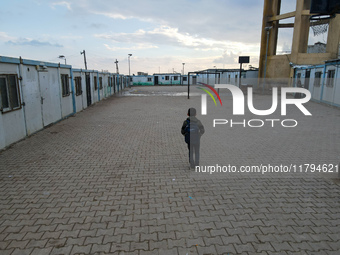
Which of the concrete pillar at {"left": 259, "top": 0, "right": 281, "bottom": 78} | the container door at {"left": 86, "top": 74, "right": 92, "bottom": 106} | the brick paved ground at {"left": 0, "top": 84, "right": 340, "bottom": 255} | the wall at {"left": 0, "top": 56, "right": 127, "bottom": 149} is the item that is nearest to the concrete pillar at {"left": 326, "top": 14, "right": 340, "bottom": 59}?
the concrete pillar at {"left": 259, "top": 0, "right": 281, "bottom": 78}

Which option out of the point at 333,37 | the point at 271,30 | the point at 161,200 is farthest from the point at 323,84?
the point at 161,200

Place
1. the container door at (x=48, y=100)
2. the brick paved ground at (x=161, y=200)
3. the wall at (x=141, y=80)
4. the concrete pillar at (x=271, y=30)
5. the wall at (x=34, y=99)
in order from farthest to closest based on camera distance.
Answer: the wall at (x=141, y=80) < the concrete pillar at (x=271, y=30) < the container door at (x=48, y=100) < the wall at (x=34, y=99) < the brick paved ground at (x=161, y=200)

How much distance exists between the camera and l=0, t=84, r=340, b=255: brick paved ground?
3330 mm

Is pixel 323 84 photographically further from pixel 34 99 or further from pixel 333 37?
pixel 34 99

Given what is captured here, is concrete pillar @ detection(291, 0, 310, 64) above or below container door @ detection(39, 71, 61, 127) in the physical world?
above

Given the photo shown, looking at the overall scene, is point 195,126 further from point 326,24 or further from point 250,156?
point 326,24

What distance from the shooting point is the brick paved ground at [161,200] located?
3330 mm

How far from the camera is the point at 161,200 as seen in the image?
14.6 ft

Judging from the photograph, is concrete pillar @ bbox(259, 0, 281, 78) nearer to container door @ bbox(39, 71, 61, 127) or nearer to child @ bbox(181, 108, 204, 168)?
container door @ bbox(39, 71, 61, 127)

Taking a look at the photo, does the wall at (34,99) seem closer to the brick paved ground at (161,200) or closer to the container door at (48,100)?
the container door at (48,100)

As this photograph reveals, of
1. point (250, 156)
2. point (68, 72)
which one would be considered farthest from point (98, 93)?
point (250, 156)

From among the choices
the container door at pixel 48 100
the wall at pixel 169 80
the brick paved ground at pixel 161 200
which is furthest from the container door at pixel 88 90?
the wall at pixel 169 80

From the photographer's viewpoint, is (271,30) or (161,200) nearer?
(161,200)

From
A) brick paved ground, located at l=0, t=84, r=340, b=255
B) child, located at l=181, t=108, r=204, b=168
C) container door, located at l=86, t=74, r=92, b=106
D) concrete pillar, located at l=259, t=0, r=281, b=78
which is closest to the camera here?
A: brick paved ground, located at l=0, t=84, r=340, b=255
